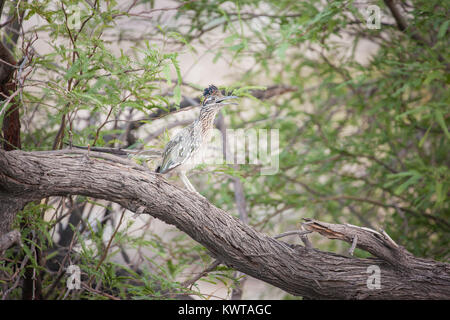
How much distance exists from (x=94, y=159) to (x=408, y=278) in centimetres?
103

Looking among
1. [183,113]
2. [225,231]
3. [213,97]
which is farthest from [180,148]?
[183,113]

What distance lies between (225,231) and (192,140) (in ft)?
0.91

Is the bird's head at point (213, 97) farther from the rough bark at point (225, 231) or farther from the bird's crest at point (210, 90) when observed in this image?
the rough bark at point (225, 231)

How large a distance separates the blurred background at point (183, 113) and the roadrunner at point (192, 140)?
0.08 m

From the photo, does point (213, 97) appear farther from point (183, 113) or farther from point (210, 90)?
point (183, 113)

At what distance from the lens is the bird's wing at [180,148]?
128 centimetres

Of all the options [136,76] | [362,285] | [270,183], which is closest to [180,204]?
[136,76]

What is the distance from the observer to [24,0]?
1456 millimetres

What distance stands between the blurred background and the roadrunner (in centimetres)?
8

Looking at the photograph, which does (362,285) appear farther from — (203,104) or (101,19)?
(101,19)

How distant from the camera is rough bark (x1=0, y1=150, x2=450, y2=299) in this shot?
1.22 meters

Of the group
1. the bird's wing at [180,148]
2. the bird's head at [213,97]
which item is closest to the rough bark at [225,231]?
the bird's wing at [180,148]

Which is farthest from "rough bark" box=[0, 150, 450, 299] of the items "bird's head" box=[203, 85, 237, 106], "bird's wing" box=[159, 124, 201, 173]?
"bird's head" box=[203, 85, 237, 106]

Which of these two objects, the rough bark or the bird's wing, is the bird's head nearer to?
the bird's wing
